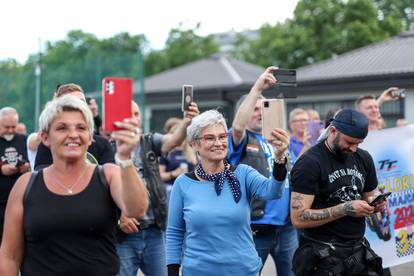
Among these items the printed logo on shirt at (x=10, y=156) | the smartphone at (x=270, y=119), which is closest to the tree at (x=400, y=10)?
the printed logo on shirt at (x=10, y=156)

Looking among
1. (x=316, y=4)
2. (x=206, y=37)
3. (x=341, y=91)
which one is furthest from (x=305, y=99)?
(x=206, y=37)

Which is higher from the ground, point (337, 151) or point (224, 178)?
point (337, 151)

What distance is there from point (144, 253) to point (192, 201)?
47.8 inches

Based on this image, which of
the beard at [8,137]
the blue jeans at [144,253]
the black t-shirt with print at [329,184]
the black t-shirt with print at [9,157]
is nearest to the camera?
the black t-shirt with print at [329,184]

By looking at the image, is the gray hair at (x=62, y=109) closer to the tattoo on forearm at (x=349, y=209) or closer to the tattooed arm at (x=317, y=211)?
the tattooed arm at (x=317, y=211)

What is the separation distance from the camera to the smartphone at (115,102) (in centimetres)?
254

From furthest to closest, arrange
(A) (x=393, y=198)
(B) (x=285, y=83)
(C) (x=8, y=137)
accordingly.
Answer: (C) (x=8, y=137) → (A) (x=393, y=198) → (B) (x=285, y=83)

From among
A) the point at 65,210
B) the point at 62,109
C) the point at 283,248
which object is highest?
the point at 62,109

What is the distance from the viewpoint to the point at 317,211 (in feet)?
14.0

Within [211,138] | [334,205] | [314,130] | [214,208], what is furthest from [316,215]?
[314,130]

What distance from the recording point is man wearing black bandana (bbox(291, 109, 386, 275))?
4.27 meters

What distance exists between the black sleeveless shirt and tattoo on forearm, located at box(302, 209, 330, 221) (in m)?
1.60

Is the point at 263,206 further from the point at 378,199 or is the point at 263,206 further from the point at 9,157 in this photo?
the point at 9,157

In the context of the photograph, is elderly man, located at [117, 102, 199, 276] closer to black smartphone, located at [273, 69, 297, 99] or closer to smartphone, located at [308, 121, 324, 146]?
black smartphone, located at [273, 69, 297, 99]
